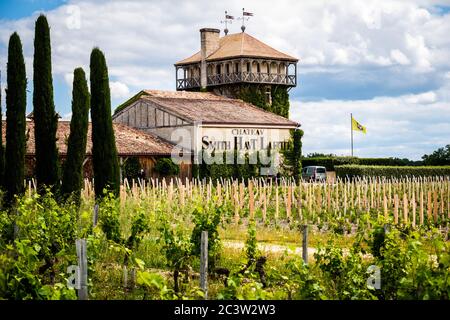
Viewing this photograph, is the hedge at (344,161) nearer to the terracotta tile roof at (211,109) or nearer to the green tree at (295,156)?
the green tree at (295,156)

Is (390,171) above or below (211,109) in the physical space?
below

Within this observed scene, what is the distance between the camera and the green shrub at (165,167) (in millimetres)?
42188

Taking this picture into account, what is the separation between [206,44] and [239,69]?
13.4ft

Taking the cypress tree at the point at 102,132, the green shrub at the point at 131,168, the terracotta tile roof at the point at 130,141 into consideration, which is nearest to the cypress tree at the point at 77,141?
the cypress tree at the point at 102,132

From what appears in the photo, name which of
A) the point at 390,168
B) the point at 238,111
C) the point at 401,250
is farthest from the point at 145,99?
the point at 401,250

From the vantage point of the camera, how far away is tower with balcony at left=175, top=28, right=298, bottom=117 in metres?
→ 55.7

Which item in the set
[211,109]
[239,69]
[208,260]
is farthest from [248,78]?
[208,260]

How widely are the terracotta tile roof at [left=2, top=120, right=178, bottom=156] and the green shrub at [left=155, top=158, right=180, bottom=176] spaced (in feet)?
1.65

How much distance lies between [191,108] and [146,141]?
556 centimetres

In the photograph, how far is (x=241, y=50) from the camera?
Result: 56344 millimetres

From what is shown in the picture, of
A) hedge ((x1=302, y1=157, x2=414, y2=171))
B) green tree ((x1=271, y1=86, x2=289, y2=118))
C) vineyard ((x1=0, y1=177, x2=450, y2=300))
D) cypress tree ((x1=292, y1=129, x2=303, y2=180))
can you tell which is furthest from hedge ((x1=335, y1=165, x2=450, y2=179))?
vineyard ((x1=0, y1=177, x2=450, y2=300))

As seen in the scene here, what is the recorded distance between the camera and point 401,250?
34.2ft

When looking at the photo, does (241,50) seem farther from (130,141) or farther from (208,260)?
(208,260)
